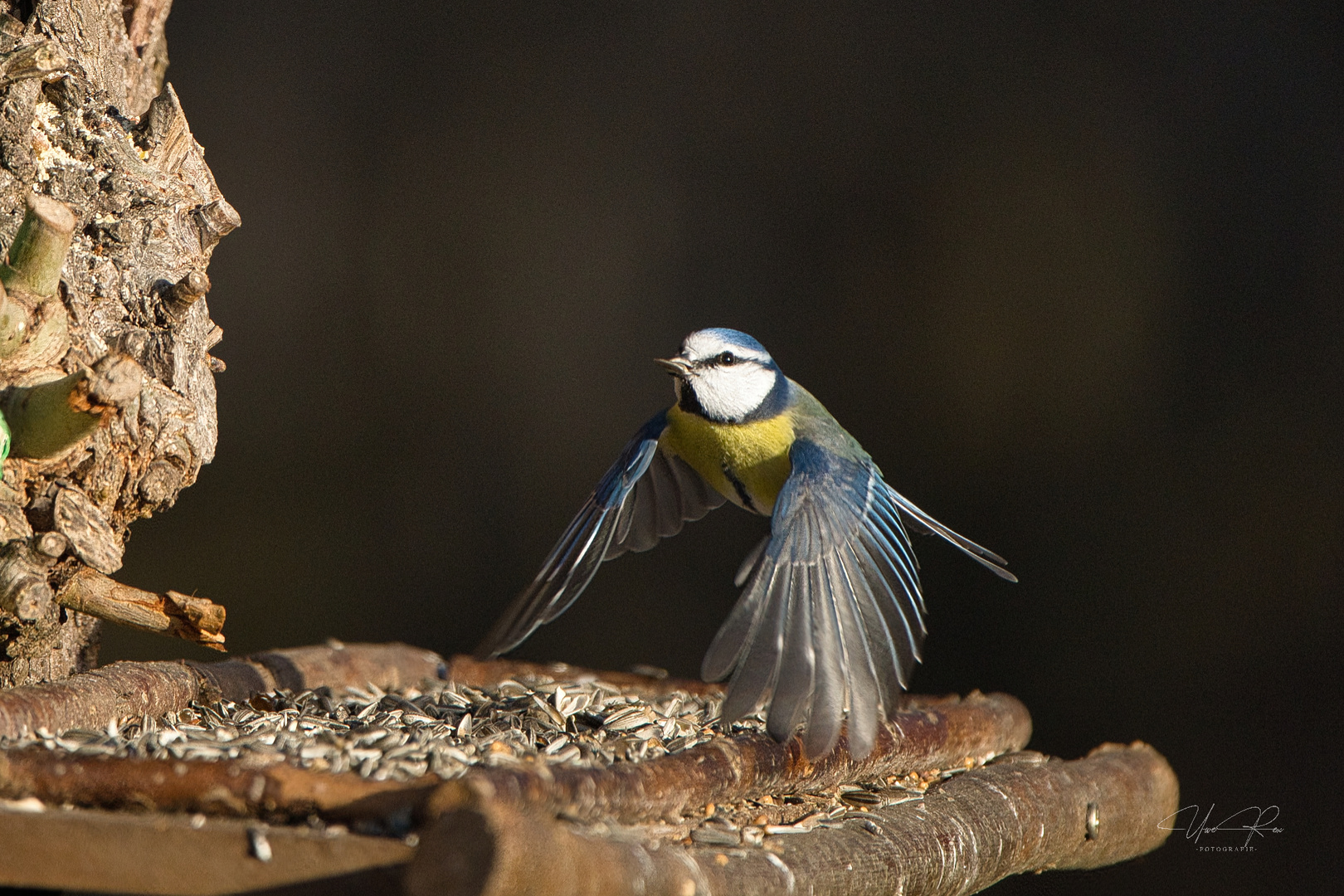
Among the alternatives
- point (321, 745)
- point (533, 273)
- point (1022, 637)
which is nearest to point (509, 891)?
point (321, 745)

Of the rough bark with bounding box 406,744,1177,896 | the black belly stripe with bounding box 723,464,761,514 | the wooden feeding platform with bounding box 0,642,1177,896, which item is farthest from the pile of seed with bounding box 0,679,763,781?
the black belly stripe with bounding box 723,464,761,514

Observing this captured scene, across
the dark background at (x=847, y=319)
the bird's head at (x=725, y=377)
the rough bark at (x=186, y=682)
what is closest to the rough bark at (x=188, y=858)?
the rough bark at (x=186, y=682)

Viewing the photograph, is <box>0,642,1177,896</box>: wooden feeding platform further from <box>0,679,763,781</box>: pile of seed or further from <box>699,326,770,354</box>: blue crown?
<box>699,326,770,354</box>: blue crown

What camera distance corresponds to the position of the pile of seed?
127 cm

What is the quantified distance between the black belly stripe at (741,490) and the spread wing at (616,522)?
0.12 m

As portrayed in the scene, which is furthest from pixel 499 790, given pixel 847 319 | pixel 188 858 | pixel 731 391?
pixel 847 319

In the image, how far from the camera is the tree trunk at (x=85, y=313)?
4.48ft

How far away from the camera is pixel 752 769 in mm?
1415

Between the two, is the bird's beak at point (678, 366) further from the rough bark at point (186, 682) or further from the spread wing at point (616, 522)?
the rough bark at point (186, 682)

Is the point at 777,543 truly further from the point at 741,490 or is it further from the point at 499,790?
the point at 499,790

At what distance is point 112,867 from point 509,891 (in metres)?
0.37

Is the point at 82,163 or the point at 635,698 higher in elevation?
the point at 82,163

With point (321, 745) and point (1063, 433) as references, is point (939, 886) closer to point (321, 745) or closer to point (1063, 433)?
point (321, 745)

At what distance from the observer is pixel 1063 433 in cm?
326
